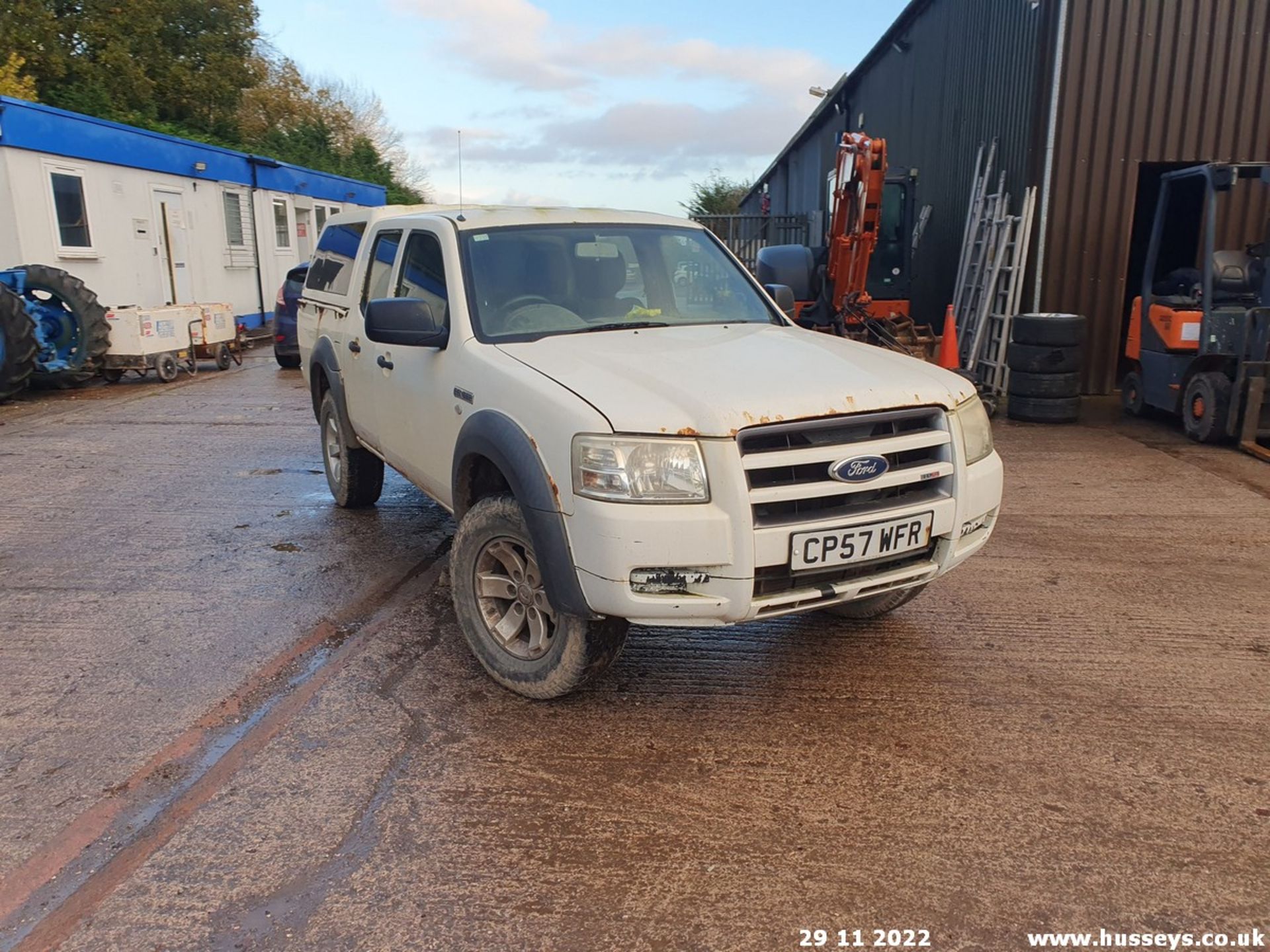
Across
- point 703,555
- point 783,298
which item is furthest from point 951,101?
point 703,555

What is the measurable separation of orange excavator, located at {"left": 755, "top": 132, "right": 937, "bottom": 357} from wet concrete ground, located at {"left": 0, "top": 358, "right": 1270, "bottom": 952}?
713cm

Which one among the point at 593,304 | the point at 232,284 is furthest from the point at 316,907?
the point at 232,284

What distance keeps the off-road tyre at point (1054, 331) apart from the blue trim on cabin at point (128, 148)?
41.7ft

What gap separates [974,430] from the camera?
150 inches

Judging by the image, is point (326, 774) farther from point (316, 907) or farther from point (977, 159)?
point (977, 159)

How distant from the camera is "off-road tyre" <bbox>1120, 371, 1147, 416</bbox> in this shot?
33.1 ft

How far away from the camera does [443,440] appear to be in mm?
4281

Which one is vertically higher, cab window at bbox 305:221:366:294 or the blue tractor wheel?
cab window at bbox 305:221:366:294

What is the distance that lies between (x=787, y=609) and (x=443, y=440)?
182 centimetres

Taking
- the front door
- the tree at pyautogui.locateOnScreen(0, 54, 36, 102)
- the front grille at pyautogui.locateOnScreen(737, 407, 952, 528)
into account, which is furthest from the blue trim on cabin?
the front grille at pyautogui.locateOnScreen(737, 407, 952, 528)

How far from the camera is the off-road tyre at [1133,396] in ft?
33.1

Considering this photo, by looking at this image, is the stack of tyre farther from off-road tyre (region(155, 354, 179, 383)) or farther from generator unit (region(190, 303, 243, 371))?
generator unit (region(190, 303, 243, 371))

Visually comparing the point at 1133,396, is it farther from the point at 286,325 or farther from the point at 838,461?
the point at 286,325

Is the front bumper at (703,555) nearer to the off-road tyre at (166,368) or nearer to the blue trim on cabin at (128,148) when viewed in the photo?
the off-road tyre at (166,368)
